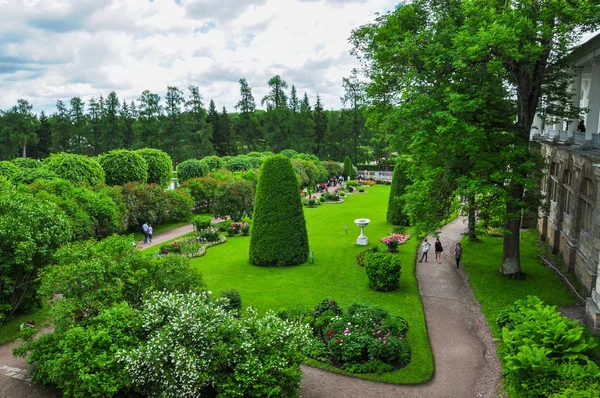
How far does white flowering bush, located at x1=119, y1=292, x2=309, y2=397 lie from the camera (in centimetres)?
928

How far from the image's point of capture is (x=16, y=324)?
15.2 m

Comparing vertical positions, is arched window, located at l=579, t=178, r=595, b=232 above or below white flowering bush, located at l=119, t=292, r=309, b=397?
above

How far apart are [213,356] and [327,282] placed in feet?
32.8

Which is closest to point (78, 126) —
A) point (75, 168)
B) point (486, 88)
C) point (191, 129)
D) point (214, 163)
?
point (191, 129)

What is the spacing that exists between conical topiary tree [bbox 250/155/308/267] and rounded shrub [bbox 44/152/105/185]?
43.2 ft

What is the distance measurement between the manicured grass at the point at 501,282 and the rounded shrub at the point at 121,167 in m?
23.9

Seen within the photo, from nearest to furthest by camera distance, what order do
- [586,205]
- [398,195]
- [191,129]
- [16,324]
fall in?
[16,324] < [586,205] < [398,195] < [191,129]

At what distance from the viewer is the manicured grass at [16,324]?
14.3m

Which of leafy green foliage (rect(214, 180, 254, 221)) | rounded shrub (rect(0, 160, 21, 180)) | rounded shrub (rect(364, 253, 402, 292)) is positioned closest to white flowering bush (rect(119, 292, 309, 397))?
rounded shrub (rect(364, 253, 402, 292))

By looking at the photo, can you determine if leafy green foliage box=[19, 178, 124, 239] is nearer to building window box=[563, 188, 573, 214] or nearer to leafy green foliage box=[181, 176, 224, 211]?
leafy green foliage box=[181, 176, 224, 211]

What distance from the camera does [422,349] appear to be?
1305 centimetres

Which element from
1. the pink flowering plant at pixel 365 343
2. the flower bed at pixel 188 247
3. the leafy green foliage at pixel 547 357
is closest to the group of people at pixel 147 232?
the flower bed at pixel 188 247

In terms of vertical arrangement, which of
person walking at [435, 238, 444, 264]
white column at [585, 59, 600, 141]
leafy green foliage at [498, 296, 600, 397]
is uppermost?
white column at [585, 59, 600, 141]

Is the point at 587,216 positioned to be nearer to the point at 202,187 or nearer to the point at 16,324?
the point at 16,324
